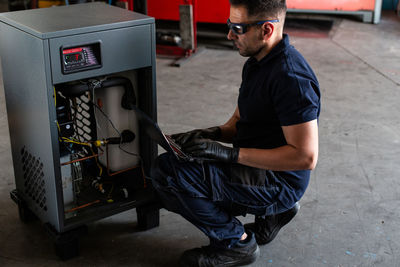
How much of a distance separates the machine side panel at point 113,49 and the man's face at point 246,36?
1.26ft

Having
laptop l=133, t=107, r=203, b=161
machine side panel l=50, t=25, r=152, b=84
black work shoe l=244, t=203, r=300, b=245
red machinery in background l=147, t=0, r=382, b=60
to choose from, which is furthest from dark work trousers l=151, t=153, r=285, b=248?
red machinery in background l=147, t=0, r=382, b=60

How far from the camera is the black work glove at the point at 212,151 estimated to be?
2.06 metres

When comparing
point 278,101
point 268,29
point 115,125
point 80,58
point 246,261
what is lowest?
point 246,261

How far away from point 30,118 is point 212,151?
2.59 ft

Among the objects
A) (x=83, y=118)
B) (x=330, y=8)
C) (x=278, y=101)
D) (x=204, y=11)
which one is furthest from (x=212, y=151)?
(x=330, y=8)

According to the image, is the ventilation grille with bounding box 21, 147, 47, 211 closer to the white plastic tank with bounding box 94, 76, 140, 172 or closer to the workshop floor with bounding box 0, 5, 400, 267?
the workshop floor with bounding box 0, 5, 400, 267

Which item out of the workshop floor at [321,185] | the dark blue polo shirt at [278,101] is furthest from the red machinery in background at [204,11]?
the dark blue polo shirt at [278,101]

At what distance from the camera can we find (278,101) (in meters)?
1.99

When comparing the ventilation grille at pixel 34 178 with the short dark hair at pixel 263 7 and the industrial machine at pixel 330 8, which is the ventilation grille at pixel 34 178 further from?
the industrial machine at pixel 330 8

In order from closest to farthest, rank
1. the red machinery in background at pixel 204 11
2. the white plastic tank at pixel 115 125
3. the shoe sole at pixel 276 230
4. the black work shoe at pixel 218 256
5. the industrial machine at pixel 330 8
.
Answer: the black work shoe at pixel 218 256, the white plastic tank at pixel 115 125, the shoe sole at pixel 276 230, the red machinery in background at pixel 204 11, the industrial machine at pixel 330 8

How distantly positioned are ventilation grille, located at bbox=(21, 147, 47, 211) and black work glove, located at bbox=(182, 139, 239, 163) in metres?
0.68

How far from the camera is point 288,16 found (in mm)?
6824

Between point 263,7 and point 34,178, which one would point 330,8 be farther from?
point 34,178

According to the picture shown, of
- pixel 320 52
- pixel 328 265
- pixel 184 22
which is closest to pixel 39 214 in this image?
pixel 328 265
